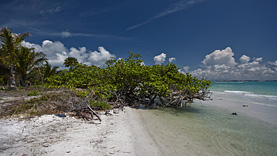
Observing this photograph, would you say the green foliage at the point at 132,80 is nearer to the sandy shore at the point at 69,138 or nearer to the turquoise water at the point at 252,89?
the sandy shore at the point at 69,138

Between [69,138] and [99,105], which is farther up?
[99,105]

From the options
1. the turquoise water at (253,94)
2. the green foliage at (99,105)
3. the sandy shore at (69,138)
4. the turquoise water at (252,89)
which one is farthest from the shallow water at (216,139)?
the turquoise water at (252,89)

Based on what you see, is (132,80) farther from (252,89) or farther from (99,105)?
(252,89)

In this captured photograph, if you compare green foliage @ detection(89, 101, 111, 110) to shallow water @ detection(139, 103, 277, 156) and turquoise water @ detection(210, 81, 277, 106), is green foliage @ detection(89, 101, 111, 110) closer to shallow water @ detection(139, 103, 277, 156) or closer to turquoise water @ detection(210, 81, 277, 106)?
shallow water @ detection(139, 103, 277, 156)

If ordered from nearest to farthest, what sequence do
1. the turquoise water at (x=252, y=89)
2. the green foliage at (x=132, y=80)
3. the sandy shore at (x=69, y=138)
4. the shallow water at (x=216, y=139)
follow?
the sandy shore at (x=69, y=138)
the shallow water at (x=216, y=139)
the green foliage at (x=132, y=80)
the turquoise water at (x=252, y=89)

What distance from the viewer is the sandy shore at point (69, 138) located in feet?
11.9

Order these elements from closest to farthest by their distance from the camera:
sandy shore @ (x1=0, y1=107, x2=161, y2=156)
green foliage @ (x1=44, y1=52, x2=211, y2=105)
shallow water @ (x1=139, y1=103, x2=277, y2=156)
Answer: sandy shore @ (x1=0, y1=107, x2=161, y2=156) < shallow water @ (x1=139, y1=103, x2=277, y2=156) < green foliage @ (x1=44, y1=52, x2=211, y2=105)

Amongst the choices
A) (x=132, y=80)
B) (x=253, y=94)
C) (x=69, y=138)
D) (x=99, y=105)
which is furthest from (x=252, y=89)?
(x=69, y=138)

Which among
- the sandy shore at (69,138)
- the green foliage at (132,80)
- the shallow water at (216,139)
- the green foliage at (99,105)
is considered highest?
the green foliage at (132,80)

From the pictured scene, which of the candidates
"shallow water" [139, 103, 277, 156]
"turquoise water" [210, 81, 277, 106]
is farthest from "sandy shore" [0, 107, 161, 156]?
"turquoise water" [210, 81, 277, 106]

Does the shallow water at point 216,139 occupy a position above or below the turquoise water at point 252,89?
below

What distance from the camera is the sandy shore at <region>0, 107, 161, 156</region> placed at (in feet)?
11.9

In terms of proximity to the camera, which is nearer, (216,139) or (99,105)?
(216,139)

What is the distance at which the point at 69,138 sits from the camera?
4289mm
